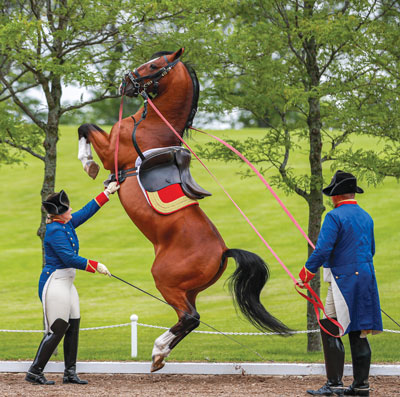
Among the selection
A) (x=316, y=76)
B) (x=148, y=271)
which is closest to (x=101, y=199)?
(x=316, y=76)

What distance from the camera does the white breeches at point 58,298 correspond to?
591cm

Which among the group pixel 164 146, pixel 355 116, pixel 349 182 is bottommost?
pixel 349 182

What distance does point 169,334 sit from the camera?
571 centimetres

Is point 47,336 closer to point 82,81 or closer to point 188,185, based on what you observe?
point 188,185

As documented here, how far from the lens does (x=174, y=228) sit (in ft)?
18.7

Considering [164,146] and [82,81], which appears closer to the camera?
[164,146]

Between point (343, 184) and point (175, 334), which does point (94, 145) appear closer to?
point (175, 334)

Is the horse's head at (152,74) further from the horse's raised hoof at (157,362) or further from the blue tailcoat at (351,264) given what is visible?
the horse's raised hoof at (157,362)

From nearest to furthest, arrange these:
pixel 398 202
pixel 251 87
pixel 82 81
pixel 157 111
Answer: pixel 157 111, pixel 82 81, pixel 251 87, pixel 398 202

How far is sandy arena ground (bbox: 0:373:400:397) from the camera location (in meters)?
5.41

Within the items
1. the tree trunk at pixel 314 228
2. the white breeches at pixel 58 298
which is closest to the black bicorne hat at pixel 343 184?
the white breeches at pixel 58 298

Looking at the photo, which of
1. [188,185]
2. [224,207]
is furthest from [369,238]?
[224,207]

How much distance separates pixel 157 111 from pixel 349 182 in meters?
1.77

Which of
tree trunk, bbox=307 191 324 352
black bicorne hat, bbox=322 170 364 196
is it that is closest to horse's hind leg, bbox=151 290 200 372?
black bicorne hat, bbox=322 170 364 196
